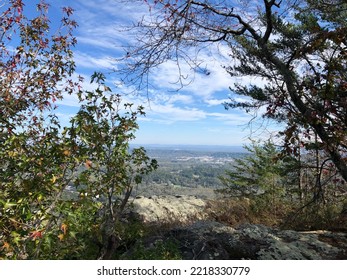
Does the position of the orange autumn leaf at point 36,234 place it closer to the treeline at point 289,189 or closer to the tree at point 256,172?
the treeline at point 289,189

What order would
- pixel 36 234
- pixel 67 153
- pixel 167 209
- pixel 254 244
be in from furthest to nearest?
1. pixel 167 209
2. pixel 254 244
3. pixel 67 153
4. pixel 36 234

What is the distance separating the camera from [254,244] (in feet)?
15.5

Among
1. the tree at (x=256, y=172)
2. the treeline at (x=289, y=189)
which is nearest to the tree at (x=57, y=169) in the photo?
the treeline at (x=289, y=189)

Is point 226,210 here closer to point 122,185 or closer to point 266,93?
point 122,185

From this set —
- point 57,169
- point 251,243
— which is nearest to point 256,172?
point 251,243

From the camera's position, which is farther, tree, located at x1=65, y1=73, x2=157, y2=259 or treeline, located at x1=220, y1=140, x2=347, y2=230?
treeline, located at x1=220, y1=140, x2=347, y2=230

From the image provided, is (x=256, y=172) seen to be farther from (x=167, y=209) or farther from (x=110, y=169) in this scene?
(x=110, y=169)

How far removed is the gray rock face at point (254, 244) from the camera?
4.42 meters

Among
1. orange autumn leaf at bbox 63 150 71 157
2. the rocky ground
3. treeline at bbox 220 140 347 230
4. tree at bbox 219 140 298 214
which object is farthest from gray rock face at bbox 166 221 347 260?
tree at bbox 219 140 298 214

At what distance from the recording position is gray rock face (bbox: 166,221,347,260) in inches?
174

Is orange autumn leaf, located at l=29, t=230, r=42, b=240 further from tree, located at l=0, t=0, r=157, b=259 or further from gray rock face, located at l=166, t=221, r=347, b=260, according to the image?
gray rock face, located at l=166, t=221, r=347, b=260

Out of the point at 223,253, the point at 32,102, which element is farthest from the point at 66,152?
the point at 32,102

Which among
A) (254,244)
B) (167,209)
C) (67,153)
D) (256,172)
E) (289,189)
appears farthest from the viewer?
(256,172)

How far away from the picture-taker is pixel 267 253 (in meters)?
4.46
